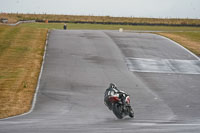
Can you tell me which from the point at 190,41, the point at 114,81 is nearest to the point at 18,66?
the point at 114,81

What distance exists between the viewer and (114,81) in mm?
29906

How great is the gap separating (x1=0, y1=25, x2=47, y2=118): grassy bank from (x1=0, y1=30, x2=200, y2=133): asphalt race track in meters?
0.69

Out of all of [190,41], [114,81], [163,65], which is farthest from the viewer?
[190,41]

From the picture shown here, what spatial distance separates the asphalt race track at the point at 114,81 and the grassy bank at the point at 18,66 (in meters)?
0.69

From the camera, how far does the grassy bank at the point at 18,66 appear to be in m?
23.1

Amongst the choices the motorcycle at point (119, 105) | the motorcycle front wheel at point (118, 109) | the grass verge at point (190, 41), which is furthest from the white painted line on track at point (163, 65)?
the motorcycle front wheel at point (118, 109)

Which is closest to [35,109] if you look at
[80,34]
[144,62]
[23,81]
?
[23,81]

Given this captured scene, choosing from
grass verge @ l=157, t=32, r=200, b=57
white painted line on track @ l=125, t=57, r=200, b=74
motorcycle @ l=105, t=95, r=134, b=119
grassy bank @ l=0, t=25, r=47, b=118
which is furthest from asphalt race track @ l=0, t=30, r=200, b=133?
grass verge @ l=157, t=32, r=200, b=57

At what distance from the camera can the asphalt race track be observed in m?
15.0

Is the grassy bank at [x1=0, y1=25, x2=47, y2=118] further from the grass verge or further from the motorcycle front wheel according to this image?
the grass verge

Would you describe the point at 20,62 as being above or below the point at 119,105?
below

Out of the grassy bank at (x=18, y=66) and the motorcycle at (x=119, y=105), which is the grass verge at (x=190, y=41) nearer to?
the grassy bank at (x=18, y=66)

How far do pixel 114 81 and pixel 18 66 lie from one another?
800cm

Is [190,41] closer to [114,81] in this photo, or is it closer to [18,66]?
[18,66]
